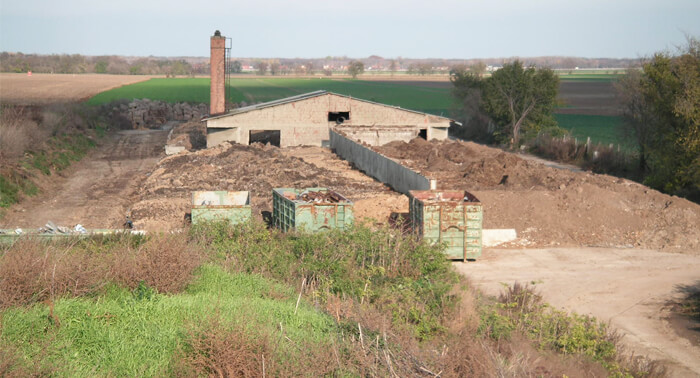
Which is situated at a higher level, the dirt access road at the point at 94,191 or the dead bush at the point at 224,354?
the dead bush at the point at 224,354

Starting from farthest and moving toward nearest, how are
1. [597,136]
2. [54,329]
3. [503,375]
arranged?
[597,136] < [54,329] < [503,375]

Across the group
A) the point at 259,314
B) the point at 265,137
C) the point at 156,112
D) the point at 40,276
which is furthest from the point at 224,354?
the point at 156,112

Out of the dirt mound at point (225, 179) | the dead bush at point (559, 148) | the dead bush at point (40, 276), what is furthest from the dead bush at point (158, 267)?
the dead bush at point (559, 148)

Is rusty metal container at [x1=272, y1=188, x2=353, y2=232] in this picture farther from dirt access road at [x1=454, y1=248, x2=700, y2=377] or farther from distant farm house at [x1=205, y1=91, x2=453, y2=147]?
distant farm house at [x1=205, y1=91, x2=453, y2=147]

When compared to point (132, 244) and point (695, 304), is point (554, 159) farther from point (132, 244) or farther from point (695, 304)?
point (132, 244)

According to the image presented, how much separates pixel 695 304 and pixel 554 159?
26016 millimetres

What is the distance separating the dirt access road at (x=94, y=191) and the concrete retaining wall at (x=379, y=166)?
31.9 ft

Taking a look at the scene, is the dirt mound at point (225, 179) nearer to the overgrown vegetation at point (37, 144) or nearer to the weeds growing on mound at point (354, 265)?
the overgrown vegetation at point (37, 144)

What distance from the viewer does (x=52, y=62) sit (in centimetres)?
17500

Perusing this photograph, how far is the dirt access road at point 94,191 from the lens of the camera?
2434 centimetres

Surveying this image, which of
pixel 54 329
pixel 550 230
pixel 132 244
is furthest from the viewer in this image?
pixel 550 230

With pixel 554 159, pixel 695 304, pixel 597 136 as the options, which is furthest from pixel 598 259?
pixel 597 136

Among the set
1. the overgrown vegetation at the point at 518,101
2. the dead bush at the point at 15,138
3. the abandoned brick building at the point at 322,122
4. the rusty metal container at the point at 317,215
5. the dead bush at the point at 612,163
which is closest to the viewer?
the rusty metal container at the point at 317,215

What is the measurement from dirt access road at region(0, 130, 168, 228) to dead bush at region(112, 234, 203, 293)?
442 inches
